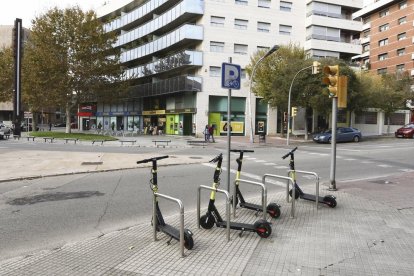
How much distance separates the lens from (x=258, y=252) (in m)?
5.02

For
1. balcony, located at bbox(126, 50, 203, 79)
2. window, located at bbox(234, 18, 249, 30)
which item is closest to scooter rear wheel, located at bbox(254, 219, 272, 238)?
balcony, located at bbox(126, 50, 203, 79)

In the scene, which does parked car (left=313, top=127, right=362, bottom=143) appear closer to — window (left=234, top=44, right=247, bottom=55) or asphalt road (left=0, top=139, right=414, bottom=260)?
window (left=234, top=44, right=247, bottom=55)

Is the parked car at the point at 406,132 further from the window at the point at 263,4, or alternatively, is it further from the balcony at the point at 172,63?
the balcony at the point at 172,63

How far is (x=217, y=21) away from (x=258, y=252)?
126 feet

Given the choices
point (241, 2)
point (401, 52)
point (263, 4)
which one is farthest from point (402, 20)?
point (241, 2)

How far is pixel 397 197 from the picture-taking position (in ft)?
29.1

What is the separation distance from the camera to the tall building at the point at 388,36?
206 feet

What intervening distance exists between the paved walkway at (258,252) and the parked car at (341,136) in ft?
85.8

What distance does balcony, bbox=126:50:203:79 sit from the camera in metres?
39.4

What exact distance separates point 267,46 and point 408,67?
3291cm

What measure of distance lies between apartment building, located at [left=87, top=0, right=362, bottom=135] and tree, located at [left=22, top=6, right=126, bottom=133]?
8.26 meters

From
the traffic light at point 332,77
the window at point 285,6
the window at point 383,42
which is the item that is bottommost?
the traffic light at point 332,77

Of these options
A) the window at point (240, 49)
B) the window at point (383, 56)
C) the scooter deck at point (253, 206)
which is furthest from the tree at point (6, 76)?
the window at point (383, 56)

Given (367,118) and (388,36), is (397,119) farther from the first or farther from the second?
(388,36)
